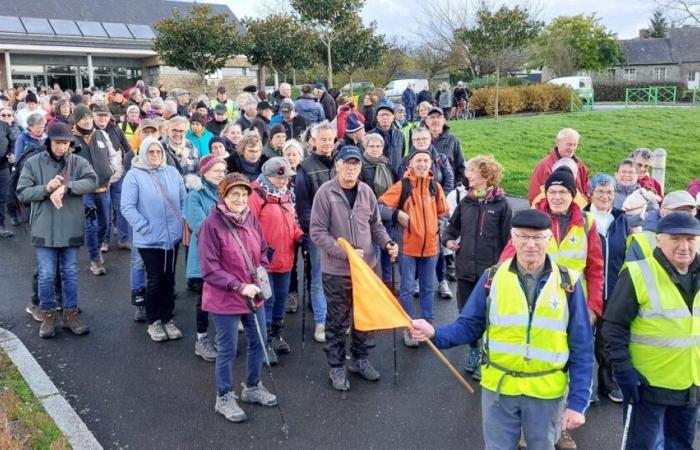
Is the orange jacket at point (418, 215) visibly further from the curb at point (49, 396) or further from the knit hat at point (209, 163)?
the curb at point (49, 396)

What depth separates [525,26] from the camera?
910 inches

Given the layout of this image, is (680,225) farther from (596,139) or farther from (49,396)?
(596,139)

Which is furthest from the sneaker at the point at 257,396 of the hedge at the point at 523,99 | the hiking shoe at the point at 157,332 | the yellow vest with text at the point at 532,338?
the hedge at the point at 523,99

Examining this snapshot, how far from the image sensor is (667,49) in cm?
6856

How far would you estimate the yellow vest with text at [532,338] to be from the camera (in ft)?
11.0

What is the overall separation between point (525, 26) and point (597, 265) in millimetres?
20417

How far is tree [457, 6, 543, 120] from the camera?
23.0m

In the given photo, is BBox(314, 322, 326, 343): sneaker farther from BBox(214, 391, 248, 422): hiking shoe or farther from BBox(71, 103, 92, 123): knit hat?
BBox(71, 103, 92, 123): knit hat

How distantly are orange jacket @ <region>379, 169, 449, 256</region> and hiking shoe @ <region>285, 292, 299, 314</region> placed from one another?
1831 mm

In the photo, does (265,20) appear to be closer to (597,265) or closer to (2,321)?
(2,321)

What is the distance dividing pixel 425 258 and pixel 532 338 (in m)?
2.87

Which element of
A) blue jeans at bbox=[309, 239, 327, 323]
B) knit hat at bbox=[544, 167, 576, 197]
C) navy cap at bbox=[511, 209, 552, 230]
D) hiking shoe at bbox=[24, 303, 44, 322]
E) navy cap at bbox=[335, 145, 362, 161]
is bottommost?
hiking shoe at bbox=[24, 303, 44, 322]

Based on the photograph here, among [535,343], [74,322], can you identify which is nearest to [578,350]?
[535,343]

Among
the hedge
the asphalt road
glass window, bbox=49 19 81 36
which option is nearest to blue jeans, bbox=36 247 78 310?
the asphalt road
